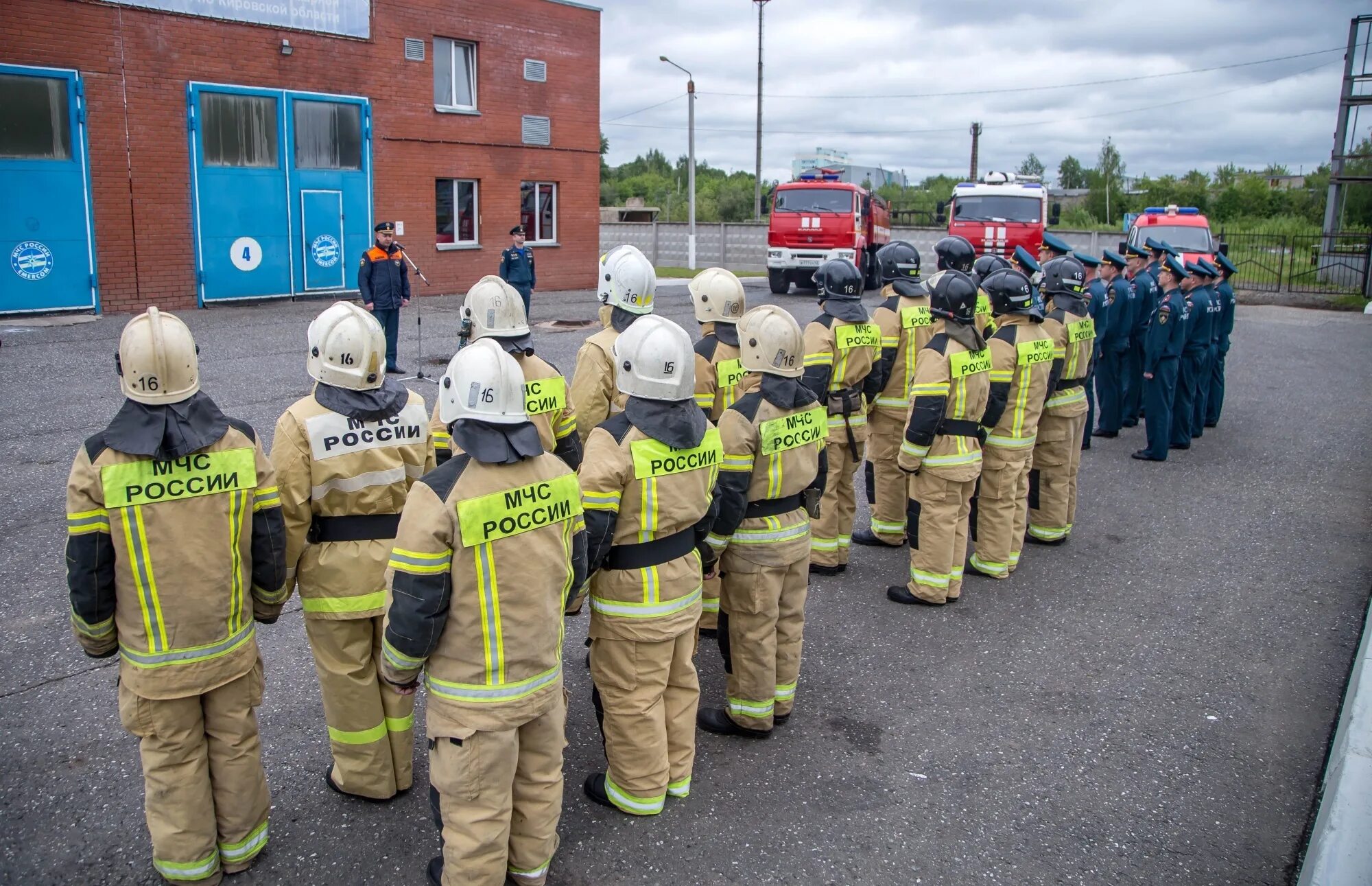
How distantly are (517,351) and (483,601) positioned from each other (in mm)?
2089

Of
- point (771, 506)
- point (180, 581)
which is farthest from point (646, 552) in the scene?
point (180, 581)

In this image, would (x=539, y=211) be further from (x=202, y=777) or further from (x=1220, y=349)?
(x=202, y=777)

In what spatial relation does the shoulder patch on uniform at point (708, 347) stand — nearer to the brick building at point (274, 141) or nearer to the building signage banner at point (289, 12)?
the brick building at point (274, 141)

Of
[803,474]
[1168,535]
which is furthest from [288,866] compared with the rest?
[1168,535]

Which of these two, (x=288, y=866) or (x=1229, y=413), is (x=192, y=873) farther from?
(x=1229, y=413)

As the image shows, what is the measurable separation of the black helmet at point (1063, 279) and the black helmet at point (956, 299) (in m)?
2.23

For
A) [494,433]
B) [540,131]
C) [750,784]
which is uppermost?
[540,131]

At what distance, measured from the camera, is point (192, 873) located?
11.4 ft

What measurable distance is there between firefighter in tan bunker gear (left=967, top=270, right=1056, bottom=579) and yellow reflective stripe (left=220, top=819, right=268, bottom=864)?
482 centimetres

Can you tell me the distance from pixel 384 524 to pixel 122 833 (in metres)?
1.54

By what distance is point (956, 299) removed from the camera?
618cm

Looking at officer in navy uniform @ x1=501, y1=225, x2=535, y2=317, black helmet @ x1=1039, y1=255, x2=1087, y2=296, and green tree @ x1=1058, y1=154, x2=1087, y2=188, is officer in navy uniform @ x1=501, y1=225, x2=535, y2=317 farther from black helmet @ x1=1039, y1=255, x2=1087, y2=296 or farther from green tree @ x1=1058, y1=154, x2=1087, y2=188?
green tree @ x1=1058, y1=154, x2=1087, y2=188

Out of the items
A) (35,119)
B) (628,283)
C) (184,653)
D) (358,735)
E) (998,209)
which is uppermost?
(35,119)

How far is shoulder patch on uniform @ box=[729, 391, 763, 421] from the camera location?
4504 mm
